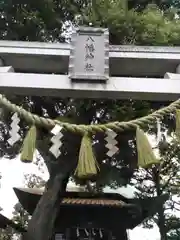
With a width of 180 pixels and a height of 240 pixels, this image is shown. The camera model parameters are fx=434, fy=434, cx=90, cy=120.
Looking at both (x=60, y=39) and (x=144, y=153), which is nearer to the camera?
(x=144, y=153)

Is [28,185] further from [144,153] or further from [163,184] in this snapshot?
[144,153]

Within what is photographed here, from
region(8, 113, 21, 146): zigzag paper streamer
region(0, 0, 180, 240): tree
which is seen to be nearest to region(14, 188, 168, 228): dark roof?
region(0, 0, 180, 240): tree

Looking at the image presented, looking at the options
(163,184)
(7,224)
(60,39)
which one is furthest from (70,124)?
(163,184)

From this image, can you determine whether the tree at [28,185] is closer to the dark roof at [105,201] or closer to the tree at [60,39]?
the dark roof at [105,201]

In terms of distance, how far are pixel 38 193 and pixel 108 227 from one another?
51.3 inches

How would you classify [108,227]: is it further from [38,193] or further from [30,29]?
[30,29]

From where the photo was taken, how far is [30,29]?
5.18 meters

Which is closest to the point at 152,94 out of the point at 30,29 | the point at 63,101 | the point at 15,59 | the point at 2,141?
the point at 15,59

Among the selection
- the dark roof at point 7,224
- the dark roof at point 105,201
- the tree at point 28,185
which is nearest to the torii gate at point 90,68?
the dark roof at point 7,224

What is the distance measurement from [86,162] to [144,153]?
0.33 metres

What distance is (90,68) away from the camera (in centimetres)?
265

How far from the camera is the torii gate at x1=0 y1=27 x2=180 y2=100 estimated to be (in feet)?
8.57

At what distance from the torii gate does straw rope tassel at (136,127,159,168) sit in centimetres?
31

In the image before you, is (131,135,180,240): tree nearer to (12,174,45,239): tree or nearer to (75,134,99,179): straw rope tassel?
(12,174,45,239): tree
